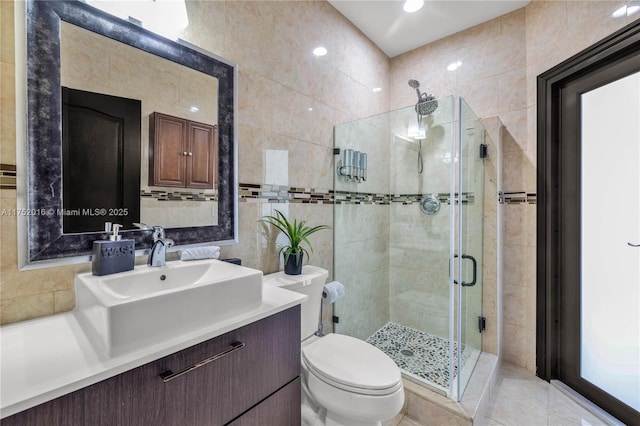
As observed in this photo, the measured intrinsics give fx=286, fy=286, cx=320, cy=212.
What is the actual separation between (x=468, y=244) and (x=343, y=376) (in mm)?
1226

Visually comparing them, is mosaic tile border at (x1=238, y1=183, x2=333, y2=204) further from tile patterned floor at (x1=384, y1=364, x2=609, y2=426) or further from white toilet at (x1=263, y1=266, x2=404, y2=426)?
tile patterned floor at (x1=384, y1=364, x2=609, y2=426)

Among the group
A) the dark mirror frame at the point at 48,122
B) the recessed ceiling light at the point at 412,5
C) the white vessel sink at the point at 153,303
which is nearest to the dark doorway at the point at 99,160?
the dark mirror frame at the point at 48,122

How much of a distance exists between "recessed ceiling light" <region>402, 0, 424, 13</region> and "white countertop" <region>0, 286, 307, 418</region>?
2.31 metres

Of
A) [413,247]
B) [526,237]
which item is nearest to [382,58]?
[413,247]

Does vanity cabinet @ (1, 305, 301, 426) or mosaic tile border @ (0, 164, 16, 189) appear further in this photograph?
mosaic tile border @ (0, 164, 16, 189)

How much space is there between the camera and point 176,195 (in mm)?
1298

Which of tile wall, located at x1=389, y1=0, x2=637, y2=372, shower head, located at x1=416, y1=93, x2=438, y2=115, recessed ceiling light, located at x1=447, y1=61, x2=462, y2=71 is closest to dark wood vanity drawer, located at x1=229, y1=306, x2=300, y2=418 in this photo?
shower head, located at x1=416, y1=93, x2=438, y2=115

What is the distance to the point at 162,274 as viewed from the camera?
3.63ft

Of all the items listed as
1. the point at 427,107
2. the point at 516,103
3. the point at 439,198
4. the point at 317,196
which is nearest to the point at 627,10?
the point at 516,103

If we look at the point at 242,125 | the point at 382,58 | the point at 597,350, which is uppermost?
the point at 382,58

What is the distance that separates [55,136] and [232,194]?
2.28ft

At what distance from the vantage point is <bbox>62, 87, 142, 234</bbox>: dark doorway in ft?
3.33

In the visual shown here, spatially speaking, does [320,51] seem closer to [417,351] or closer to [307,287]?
[307,287]

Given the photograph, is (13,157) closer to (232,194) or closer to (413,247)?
(232,194)
